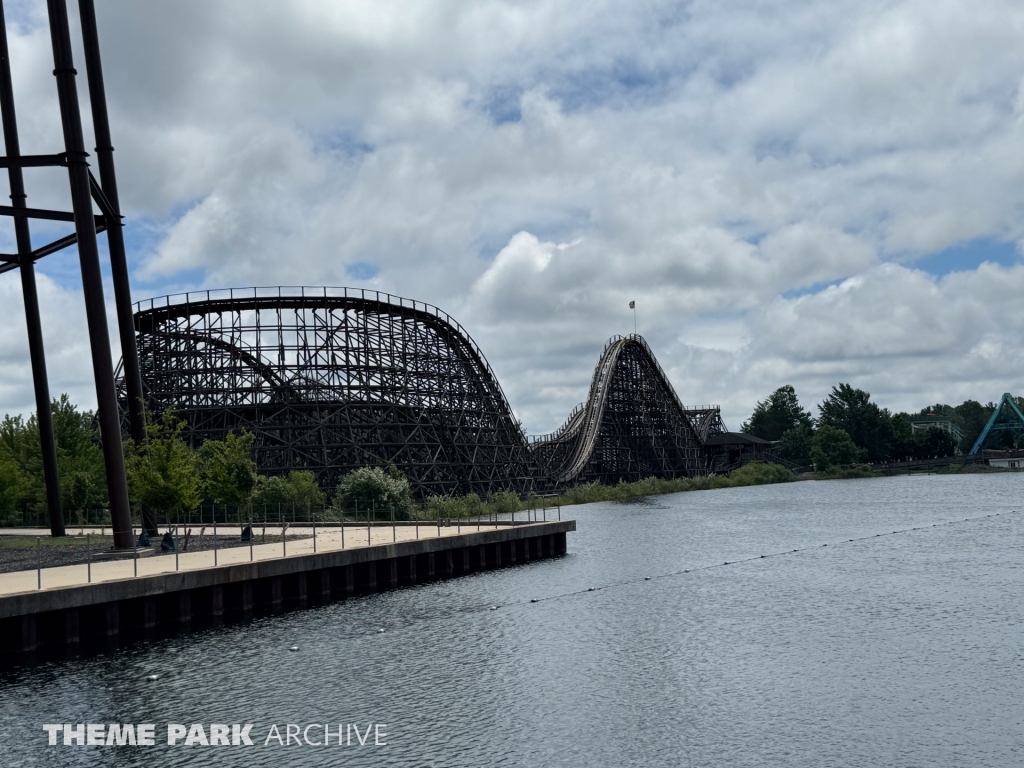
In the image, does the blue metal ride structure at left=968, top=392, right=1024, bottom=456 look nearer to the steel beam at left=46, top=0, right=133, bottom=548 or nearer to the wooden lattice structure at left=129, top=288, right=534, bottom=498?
the wooden lattice structure at left=129, top=288, right=534, bottom=498

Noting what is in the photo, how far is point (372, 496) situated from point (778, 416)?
5532 inches

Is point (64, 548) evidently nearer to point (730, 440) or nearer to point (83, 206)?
point (83, 206)

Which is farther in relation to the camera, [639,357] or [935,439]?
[935,439]

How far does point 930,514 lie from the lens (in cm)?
6300

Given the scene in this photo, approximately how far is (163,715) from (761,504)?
63.4 meters

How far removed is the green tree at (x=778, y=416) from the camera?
179000 millimetres

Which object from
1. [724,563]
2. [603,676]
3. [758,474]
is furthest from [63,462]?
[758,474]

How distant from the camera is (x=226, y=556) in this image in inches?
1261

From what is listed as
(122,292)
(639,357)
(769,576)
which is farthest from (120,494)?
(639,357)

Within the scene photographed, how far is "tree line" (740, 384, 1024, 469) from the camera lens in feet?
430

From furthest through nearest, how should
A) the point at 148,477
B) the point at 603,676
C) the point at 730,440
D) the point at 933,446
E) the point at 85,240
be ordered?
the point at 933,446, the point at 730,440, the point at 148,477, the point at 85,240, the point at 603,676

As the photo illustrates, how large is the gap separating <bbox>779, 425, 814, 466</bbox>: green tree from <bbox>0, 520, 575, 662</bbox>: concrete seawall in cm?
10049

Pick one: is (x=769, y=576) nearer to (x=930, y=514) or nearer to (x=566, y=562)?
(x=566, y=562)

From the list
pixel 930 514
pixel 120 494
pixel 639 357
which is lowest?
pixel 930 514
